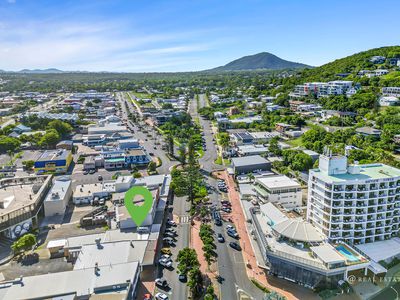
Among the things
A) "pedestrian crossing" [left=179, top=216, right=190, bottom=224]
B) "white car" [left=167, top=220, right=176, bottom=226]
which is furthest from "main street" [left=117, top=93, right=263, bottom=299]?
"white car" [left=167, top=220, right=176, bottom=226]

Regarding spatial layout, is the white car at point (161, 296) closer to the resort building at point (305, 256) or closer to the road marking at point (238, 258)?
the road marking at point (238, 258)

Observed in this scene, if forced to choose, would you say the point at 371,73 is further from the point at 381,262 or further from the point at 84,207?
the point at 84,207

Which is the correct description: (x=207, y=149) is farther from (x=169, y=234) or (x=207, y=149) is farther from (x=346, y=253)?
(x=346, y=253)

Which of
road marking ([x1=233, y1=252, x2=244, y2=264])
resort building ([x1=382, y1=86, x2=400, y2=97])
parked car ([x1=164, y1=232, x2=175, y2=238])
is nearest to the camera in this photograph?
road marking ([x1=233, y1=252, x2=244, y2=264])

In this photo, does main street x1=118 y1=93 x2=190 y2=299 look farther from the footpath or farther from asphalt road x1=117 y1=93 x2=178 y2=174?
the footpath

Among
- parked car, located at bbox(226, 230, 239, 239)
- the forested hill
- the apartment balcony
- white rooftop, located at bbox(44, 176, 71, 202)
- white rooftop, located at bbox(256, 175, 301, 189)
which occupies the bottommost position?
parked car, located at bbox(226, 230, 239, 239)

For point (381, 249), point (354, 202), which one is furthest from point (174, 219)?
point (381, 249)

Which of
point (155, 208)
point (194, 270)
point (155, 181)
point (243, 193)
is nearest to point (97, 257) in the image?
point (194, 270)
